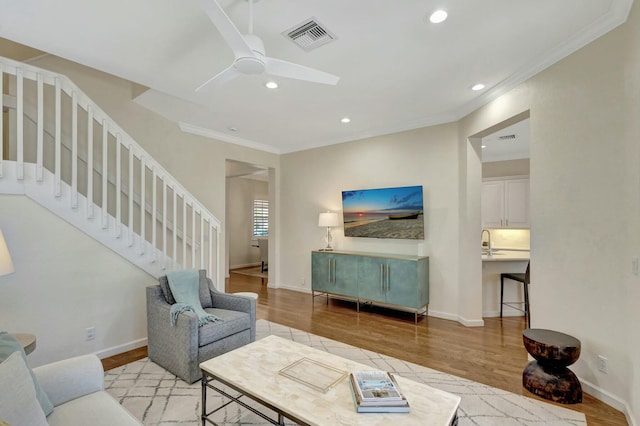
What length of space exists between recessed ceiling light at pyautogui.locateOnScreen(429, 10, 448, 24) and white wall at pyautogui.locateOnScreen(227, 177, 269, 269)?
22.8 ft

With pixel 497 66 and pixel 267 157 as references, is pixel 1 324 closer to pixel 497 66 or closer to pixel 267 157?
pixel 267 157

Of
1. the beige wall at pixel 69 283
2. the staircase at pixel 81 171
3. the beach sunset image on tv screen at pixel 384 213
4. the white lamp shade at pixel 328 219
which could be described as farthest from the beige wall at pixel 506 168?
the beige wall at pixel 69 283

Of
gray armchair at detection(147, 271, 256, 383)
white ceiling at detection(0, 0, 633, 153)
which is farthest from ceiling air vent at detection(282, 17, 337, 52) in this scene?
gray armchair at detection(147, 271, 256, 383)

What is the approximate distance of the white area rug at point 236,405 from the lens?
2070mm

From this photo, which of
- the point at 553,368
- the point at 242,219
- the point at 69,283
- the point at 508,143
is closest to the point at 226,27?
the point at 69,283

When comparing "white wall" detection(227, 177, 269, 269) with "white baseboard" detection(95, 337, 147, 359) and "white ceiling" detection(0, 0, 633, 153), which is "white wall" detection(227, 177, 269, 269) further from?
"white baseboard" detection(95, 337, 147, 359)

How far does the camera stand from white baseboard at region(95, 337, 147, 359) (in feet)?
9.66

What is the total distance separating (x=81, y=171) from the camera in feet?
12.5

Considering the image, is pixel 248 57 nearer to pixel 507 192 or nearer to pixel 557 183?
pixel 557 183

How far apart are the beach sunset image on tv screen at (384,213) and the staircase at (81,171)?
2252 millimetres

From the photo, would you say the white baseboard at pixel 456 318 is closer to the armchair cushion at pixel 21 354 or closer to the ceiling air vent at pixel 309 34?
the ceiling air vent at pixel 309 34

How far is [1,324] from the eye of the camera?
2389 mm

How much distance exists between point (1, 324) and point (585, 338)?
15.6 ft

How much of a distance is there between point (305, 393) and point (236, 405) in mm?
965
